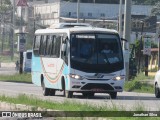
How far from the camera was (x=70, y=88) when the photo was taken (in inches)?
1218

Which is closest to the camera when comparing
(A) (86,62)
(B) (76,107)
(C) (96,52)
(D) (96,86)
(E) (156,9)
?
(B) (76,107)

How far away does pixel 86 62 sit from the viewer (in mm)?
31297

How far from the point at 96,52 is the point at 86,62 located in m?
0.61

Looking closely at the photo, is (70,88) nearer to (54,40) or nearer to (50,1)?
(54,40)

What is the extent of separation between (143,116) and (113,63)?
42.7 ft

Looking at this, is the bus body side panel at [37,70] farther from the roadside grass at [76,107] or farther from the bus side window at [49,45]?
the roadside grass at [76,107]

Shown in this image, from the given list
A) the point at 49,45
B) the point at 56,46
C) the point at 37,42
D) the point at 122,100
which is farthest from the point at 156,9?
the point at 122,100

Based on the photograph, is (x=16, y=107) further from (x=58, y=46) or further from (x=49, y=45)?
(x=49, y=45)

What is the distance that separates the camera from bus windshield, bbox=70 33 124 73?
31281 millimetres

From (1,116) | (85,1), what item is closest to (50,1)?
(85,1)

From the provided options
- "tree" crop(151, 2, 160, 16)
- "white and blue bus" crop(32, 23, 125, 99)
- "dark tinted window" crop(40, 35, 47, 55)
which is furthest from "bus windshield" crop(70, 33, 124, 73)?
"tree" crop(151, 2, 160, 16)

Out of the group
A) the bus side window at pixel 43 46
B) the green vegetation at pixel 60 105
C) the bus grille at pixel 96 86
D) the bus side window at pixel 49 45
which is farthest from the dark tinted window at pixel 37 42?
the green vegetation at pixel 60 105

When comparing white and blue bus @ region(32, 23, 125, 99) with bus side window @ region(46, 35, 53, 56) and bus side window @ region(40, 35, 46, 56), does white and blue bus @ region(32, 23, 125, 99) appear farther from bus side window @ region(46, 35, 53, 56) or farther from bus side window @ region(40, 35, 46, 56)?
bus side window @ region(40, 35, 46, 56)

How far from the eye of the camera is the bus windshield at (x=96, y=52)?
31281 mm
